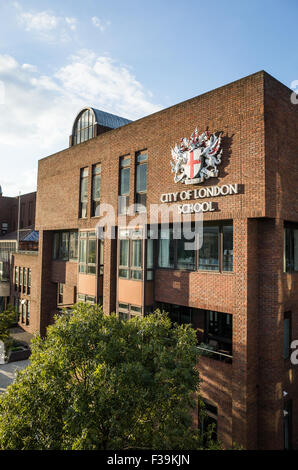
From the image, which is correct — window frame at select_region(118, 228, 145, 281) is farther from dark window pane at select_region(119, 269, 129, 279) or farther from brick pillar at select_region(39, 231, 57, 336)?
brick pillar at select_region(39, 231, 57, 336)

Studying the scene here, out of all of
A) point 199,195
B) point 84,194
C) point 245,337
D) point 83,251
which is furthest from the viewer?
point 84,194

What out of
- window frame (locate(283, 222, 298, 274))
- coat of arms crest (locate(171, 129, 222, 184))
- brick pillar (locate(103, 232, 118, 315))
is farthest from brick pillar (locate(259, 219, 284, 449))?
brick pillar (locate(103, 232, 118, 315))

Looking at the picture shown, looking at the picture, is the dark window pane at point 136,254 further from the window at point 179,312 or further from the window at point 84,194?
the window at point 84,194

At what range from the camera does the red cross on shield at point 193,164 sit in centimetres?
1494

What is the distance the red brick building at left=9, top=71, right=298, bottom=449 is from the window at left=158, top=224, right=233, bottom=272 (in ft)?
0.17

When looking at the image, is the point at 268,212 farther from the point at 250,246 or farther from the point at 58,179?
the point at 58,179

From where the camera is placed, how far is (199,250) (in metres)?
15.9

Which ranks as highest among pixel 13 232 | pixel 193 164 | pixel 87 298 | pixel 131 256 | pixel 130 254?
pixel 193 164

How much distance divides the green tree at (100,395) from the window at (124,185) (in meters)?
9.42

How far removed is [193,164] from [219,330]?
8259 mm

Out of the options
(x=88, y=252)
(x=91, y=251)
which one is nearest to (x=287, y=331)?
(x=91, y=251)

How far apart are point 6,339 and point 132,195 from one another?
54.2ft

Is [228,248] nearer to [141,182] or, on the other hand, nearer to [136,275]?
[136,275]
